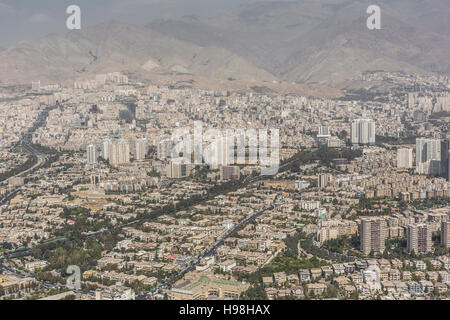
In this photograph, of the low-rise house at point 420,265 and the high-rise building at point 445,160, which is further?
the high-rise building at point 445,160

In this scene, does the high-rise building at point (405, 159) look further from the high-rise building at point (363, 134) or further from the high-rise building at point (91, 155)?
the high-rise building at point (91, 155)

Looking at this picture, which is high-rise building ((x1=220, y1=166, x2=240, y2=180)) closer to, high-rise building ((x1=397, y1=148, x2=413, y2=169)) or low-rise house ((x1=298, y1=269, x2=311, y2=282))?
high-rise building ((x1=397, y1=148, x2=413, y2=169))

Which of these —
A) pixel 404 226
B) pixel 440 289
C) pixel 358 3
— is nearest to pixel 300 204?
pixel 404 226

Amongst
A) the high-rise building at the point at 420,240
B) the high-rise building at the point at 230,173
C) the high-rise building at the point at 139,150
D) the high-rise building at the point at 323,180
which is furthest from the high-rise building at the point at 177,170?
the high-rise building at the point at 420,240

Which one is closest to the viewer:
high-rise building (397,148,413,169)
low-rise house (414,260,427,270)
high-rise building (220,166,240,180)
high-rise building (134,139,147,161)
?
low-rise house (414,260,427,270)

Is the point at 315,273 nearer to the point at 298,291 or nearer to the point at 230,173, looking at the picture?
the point at 298,291

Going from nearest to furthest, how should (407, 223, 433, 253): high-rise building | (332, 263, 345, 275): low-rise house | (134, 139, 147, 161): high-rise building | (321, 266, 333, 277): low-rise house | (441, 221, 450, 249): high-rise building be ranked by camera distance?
1. (321, 266, 333, 277): low-rise house
2. (332, 263, 345, 275): low-rise house
3. (407, 223, 433, 253): high-rise building
4. (441, 221, 450, 249): high-rise building
5. (134, 139, 147, 161): high-rise building

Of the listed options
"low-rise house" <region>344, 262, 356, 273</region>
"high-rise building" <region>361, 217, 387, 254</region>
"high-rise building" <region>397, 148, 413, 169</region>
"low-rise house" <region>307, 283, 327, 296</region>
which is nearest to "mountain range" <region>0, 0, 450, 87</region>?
"high-rise building" <region>397, 148, 413, 169</region>
